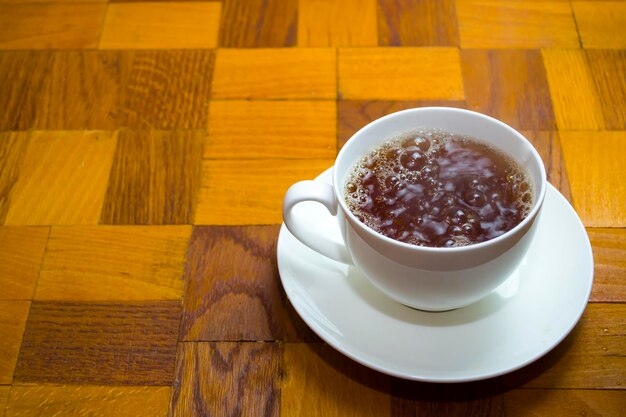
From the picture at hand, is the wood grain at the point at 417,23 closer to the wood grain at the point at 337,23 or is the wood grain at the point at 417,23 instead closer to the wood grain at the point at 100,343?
the wood grain at the point at 337,23

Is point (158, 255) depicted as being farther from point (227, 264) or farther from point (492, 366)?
point (492, 366)

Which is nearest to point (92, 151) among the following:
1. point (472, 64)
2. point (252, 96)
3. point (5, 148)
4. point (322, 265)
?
point (5, 148)

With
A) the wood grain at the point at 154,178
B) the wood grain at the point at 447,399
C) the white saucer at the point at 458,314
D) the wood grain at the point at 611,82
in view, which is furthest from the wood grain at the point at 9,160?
A: the wood grain at the point at 611,82

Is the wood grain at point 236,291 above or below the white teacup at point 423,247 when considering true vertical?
below

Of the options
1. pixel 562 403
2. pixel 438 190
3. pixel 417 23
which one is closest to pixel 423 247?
pixel 438 190

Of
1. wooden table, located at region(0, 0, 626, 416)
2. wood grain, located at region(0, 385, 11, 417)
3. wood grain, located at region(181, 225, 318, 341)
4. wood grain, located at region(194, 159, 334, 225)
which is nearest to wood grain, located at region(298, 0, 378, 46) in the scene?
wooden table, located at region(0, 0, 626, 416)
